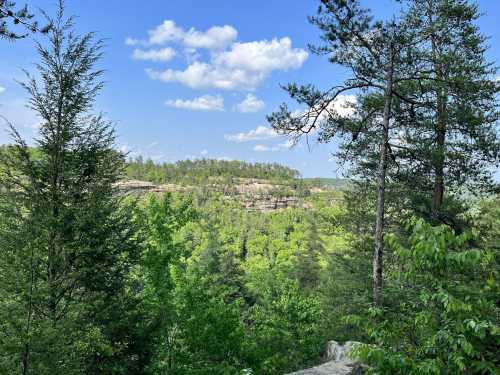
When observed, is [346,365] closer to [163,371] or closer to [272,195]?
[163,371]

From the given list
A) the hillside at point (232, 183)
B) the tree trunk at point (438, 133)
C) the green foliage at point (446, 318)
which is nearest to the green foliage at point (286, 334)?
the tree trunk at point (438, 133)

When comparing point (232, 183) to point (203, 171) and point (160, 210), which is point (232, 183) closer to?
point (203, 171)

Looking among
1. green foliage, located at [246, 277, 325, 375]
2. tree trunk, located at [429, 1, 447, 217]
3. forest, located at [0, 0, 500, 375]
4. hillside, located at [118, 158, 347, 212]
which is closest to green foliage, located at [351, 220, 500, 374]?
forest, located at [0, 0, 500, 375]

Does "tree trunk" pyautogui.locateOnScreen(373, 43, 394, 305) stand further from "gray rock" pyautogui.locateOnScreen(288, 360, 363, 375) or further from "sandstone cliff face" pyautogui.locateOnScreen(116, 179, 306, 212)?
"sandstone cliff face" pyautogui.locateOnScreen(116, 179, 306, 212)

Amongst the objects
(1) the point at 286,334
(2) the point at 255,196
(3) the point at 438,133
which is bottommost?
(1) the point at 286,334

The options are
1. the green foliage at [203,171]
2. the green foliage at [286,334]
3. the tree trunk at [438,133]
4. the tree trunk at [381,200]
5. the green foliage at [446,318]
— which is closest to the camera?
the green foliage at [446,318]

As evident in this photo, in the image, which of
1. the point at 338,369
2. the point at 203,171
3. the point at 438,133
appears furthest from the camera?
the point at 203,171

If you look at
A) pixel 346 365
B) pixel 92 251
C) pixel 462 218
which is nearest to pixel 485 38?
pixel 462 218

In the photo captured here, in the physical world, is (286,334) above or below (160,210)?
below

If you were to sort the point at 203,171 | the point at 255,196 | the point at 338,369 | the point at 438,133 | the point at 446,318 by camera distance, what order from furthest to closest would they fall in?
the point at 203,171 < the point at 255,196 < the point at 438,133 < the point at 338,369 < the point at 446,318

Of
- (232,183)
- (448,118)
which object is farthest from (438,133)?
(232,183)

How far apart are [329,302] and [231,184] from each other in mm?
135416

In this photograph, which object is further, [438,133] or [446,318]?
[438,133]

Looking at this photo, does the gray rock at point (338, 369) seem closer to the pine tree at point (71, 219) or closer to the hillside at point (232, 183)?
the pine tree at point (71, 219)
